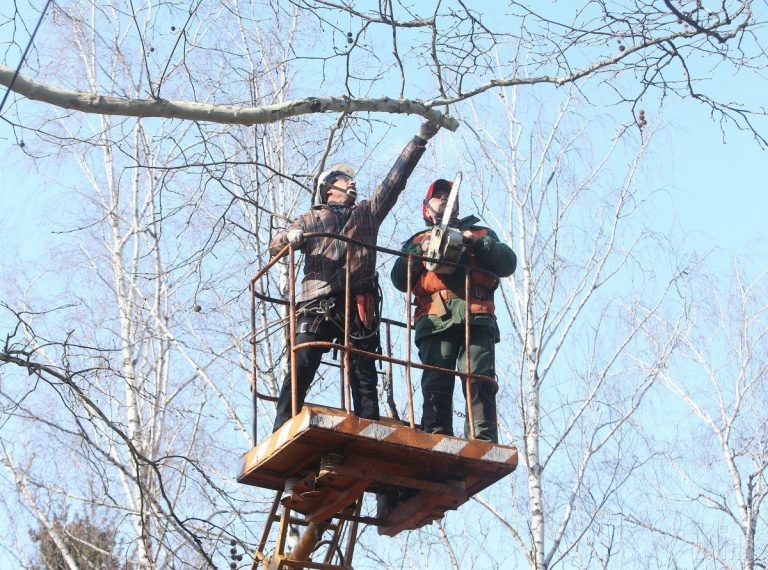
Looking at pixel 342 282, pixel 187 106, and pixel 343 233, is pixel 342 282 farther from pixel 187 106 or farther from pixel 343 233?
pixel 187 106

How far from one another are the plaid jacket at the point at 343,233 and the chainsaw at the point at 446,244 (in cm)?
36

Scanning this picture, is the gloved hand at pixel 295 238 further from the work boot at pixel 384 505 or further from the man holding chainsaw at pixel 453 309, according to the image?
the work boot at pixel 384 505

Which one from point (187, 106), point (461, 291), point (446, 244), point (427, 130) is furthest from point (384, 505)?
point (187, 106)

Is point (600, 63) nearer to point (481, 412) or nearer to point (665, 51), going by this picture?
point (665, 51)

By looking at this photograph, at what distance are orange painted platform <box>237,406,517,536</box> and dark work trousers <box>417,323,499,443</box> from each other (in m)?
0.25

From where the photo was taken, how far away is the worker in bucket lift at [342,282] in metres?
7.56

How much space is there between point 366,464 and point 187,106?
2.28 m

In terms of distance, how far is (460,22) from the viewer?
25.2 ft

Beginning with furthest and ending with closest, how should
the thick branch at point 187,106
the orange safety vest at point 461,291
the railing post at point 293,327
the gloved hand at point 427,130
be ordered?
the gloved hand at point 427,130 → the orange safety vest at point 461,291 → the railing post at point 293,327 → the thick branch at point 187,106

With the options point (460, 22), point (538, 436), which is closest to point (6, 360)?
point (460, 22)

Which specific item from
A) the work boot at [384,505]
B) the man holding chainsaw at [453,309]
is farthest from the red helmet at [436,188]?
the work boot at [384,505]

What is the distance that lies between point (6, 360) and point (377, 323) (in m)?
2.21

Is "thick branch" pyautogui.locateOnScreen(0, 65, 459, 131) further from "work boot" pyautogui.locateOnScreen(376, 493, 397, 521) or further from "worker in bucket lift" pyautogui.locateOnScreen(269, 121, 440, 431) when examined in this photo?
"work boot" pyautogui.locateOnScreen(376, 493, 397, 521)

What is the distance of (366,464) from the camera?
7.15 m
